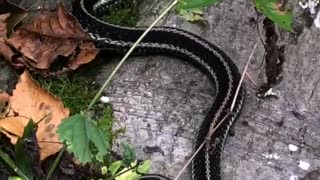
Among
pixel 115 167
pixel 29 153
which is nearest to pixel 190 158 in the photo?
pixel 115 167

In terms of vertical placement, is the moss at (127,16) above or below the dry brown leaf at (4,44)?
above

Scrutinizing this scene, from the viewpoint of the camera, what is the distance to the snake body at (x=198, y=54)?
96.1 inches

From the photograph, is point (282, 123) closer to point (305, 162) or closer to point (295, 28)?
point (305, 162)

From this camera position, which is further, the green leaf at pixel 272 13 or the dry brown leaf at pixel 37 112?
the dry brown leaf at pixel 37 112

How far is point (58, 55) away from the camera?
2.77 m

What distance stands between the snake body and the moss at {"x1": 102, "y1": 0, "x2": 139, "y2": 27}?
0.04 m

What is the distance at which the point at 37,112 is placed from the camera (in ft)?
8.16

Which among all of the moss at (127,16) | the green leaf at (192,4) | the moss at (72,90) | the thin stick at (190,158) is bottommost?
the thin stick at (190,158)

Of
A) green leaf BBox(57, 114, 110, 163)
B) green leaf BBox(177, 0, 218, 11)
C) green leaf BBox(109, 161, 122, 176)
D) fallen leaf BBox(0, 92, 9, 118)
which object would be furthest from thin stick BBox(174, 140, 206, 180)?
fallen leaf BBox(0, 92, 9, 118)

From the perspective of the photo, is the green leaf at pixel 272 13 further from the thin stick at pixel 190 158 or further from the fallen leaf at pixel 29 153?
the fallen leaf at pixel 29 153

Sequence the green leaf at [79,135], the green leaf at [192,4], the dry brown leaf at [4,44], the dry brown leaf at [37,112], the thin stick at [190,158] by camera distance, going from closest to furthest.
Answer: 1. the green leaf at [79,135]
2. the green leaf at [192,4]
3. the thin stick at [190,158]
4. the dry brown leaf at [37,112]
5. the dry brown leaf at [4,44]

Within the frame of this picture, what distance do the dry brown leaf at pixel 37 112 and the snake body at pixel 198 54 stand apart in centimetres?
44

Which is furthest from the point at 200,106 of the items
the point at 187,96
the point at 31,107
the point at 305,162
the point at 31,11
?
the point at 31,11

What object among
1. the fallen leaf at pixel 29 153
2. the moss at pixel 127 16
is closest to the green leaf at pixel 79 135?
the fallen leaf at pixel 29 153
